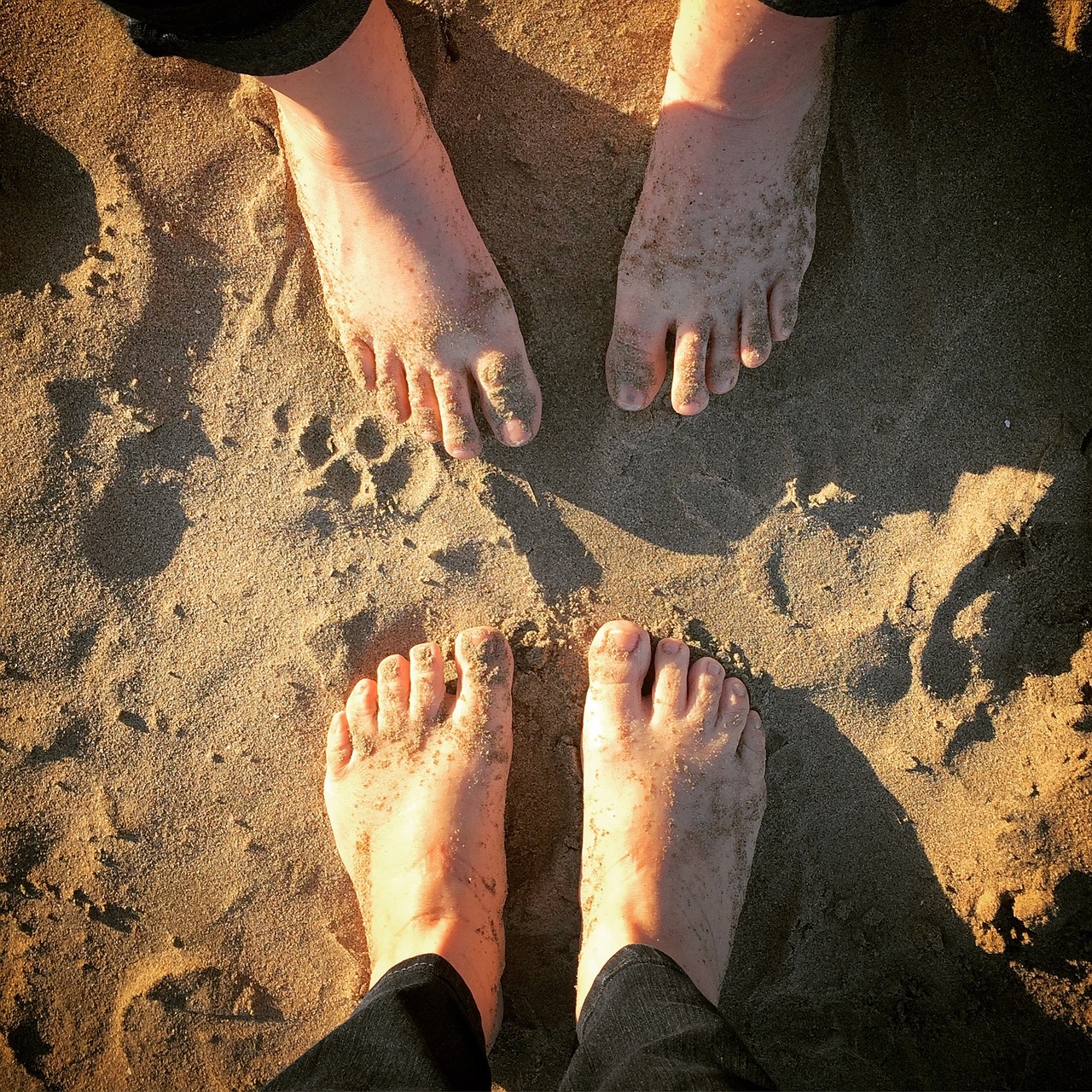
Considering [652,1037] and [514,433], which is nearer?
[652,1037]

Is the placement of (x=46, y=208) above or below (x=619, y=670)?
above

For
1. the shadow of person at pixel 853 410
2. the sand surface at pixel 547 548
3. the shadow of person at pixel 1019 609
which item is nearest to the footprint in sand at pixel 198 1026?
the sand surface at pixel 547 548

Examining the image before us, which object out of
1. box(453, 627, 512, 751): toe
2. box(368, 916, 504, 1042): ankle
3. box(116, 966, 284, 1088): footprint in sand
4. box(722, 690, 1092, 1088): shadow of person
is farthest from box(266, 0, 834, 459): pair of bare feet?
box(116, 966, 284, 1088): footprint in sand

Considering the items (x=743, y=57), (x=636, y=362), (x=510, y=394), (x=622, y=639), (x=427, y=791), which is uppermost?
(x=743, y=57)

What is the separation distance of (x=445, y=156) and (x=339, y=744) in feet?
4.27

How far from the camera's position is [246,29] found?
1.07m

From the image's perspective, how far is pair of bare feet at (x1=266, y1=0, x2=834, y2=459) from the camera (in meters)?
1.46

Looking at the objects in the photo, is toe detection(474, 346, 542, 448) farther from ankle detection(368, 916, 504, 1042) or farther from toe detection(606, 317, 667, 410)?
ankle detection(368, 916, 504, 1042)

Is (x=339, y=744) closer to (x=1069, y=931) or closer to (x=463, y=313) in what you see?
(x=463, y=313)

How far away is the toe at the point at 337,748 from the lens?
1.78 metres

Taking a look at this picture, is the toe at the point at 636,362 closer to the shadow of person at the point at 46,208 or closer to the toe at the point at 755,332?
the toe at the point at 755,332

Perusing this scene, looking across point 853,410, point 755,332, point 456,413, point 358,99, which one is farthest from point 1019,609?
point 358,99

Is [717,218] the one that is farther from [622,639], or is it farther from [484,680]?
[484,680]

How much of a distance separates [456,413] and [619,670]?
2.19ft
